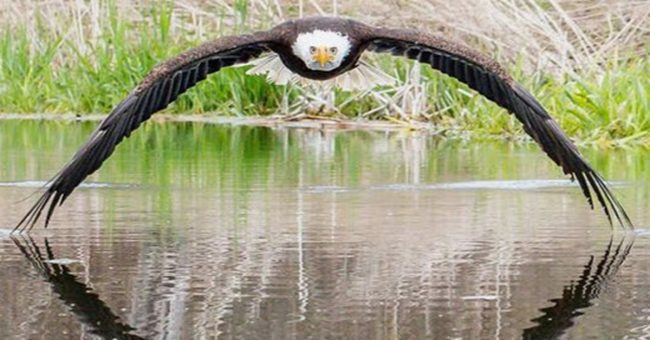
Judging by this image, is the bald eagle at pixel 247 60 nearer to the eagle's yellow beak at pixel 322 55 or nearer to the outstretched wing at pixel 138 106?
the outstretched wing at pixel 138 106

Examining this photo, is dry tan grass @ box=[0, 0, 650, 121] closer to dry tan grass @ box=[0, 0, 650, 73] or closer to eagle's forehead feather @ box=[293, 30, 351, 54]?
dry tan grass @ box=[0, 0, 650, 73]

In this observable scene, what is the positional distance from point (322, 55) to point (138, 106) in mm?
1216

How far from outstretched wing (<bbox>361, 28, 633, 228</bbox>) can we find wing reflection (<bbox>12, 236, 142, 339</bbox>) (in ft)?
6.37

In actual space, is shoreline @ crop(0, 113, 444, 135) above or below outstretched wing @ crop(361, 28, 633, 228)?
below

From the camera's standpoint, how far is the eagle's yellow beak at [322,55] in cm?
922

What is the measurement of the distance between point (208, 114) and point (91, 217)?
8507 millimetres

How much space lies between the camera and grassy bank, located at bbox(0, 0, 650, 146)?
14016 millimetres

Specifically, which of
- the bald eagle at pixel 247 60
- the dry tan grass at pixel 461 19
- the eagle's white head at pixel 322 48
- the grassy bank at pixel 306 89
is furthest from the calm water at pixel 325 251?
the dry tan grass at pixel 461 19

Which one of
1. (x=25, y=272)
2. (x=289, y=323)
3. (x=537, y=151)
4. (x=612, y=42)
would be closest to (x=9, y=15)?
(x=612, y=42)

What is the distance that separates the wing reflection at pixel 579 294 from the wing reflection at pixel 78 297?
4.06ft

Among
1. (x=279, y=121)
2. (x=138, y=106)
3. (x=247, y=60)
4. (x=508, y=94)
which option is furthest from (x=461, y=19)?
(x=138, y=106)

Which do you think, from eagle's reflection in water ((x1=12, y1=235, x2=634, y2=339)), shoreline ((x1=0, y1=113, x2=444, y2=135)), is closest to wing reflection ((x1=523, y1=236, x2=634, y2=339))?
eagle's reflection in water ((x1=12, y1=235, x2=634, y2=339))

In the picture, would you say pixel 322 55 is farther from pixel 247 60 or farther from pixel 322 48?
pixel 247 60

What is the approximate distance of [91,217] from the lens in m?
8.79
